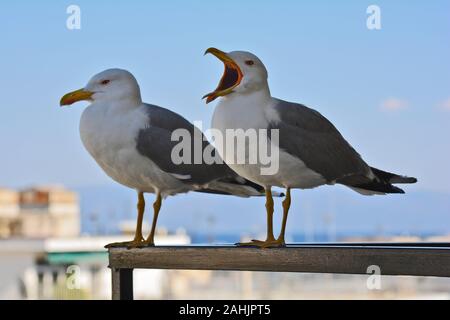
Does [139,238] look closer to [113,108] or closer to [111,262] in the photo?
[111,262]

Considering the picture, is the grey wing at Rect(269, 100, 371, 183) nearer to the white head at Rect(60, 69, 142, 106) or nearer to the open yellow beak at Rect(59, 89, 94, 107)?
the white head at Rect(60, 69, 142, 106)

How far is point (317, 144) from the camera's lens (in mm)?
2102

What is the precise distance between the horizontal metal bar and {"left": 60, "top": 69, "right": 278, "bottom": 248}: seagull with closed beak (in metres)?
0.10

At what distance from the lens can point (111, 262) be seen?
224 cm

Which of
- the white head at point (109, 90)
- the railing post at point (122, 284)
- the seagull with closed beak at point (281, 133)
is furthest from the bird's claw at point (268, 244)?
the white head at point (109, 90)

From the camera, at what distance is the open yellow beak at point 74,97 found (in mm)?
2297

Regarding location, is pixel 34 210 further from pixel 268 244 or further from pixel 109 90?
pixel 268 244

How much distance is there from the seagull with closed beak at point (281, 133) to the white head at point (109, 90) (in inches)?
11.2

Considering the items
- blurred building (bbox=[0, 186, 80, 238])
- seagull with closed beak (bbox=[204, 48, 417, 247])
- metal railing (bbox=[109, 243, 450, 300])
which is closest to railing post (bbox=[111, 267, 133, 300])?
metal railing (bbox=[109, 243, 450, 300])

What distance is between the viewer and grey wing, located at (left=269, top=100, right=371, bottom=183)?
2062 mm

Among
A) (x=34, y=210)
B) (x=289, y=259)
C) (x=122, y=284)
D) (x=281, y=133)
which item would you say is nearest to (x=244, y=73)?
(x=281, y=133)

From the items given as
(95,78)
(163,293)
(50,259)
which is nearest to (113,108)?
(95,78)
